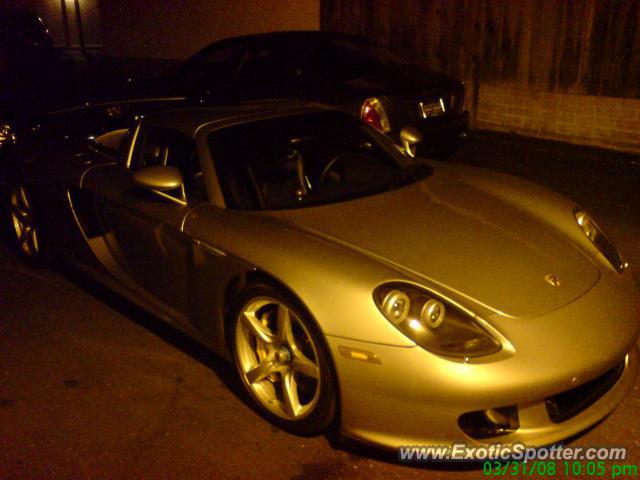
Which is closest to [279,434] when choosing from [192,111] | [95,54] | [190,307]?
[190,307]

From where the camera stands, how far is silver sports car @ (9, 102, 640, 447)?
2.69 m

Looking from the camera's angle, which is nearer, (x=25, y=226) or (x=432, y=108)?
(x=25, y=226)

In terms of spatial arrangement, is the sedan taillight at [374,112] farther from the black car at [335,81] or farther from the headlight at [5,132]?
the headlight at [5,132]

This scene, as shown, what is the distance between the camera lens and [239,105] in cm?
436

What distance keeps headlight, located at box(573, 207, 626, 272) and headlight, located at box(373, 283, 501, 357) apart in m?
1.08

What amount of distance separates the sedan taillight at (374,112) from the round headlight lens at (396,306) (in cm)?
392

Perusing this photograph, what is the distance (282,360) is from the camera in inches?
125

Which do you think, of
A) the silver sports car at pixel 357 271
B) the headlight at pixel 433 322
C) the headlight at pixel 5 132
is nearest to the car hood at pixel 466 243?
the silver sports car at pixel 357 271

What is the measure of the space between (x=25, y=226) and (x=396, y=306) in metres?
3.56

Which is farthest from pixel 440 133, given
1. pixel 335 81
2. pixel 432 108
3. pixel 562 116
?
pixel 562 116

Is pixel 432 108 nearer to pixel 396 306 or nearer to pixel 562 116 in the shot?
pixel 562 116

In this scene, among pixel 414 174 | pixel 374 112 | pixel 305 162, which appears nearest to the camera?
pixel 305 162
